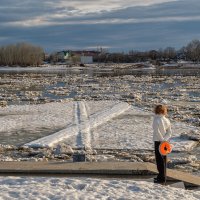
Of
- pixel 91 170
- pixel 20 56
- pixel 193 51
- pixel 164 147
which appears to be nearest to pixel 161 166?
pixel 164 147

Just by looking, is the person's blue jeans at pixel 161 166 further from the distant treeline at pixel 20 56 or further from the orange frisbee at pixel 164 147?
the distant treeline at pixel 20 56

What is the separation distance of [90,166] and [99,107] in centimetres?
1444

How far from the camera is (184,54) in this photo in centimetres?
19350

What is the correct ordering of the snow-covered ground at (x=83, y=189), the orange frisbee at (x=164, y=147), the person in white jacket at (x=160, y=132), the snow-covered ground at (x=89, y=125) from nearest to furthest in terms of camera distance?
the snow-covered ground at (x=83, y=189)
the orange frisbee at (x=164, y=147)
the person in white jacket at (x=160, y=132)
the snow-covered ground at (x=89, y=125)

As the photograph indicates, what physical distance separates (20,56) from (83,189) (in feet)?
488

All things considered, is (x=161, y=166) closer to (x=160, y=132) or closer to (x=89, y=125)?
(x=160, y=132)

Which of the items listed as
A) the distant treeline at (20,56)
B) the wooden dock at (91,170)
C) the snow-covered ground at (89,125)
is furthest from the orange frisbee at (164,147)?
the distant treeline at (20,56)

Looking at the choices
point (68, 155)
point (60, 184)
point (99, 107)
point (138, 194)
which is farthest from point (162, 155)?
point (99, 107)

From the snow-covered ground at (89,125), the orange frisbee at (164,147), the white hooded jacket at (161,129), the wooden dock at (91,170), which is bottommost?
the snow-covered ground at (89,125)

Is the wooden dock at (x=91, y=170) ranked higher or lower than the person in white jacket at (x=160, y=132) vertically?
lower

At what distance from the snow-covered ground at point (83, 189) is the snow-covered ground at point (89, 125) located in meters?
4.87

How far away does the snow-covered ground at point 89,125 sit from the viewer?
14.9 metres

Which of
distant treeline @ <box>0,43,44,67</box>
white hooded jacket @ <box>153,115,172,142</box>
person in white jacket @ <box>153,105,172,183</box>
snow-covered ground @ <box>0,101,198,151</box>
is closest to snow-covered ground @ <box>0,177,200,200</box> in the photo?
person in white jacket @ <box>153,105,172,183</box>

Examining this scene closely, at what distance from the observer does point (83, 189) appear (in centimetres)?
870
